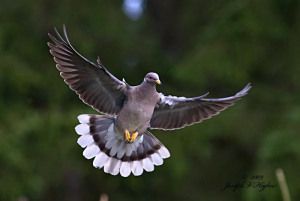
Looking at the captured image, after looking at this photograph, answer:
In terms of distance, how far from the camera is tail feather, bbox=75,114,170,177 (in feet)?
17.0

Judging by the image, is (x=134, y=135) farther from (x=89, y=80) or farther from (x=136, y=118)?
(x=89, y=80)

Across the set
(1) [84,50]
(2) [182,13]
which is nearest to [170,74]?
(1) [84,50]

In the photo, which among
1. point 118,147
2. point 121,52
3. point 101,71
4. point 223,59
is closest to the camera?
point 101,71

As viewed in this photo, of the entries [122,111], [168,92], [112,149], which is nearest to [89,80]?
[122,111]

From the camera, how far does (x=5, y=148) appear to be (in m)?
8.03

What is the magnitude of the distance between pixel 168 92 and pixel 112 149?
392cm

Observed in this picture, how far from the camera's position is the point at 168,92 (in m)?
9.12

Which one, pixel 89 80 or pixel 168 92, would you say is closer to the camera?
pixel 89 80

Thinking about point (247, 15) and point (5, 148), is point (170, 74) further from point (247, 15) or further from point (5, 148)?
point (5, 148)

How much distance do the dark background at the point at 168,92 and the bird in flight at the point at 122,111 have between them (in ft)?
8.09

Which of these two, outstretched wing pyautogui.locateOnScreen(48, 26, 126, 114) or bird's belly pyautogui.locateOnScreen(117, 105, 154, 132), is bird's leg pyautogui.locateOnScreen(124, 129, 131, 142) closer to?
bird's belly pyautogui.locateOnScreen(117, 105, 154, 132)

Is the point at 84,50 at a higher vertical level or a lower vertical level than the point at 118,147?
higher

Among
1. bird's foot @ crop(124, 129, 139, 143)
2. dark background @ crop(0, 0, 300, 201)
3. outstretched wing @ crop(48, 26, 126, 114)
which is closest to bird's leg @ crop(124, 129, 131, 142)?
bird's foot @ crop(124, 129, 139, 143)

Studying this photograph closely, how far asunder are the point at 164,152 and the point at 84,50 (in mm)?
3694
